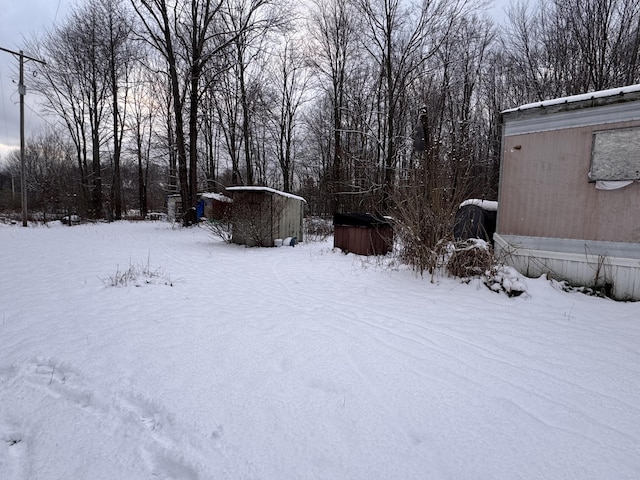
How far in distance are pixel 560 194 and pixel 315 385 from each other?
195 inches

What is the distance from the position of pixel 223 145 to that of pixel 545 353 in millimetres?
24800

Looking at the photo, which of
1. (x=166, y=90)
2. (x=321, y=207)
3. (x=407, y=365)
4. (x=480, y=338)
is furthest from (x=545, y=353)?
(x=166, y=90)

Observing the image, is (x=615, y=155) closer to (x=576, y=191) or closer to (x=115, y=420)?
(x=576, y=191)

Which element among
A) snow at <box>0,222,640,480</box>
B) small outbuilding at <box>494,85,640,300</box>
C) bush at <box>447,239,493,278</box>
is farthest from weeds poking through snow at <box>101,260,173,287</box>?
small outbuilding at <box>494,85,640,300</box>

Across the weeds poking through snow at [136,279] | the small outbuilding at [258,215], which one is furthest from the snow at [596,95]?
the weeds poking through snow at [136,279]

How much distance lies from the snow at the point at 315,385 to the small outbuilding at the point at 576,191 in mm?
649

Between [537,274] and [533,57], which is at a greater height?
[533,57]

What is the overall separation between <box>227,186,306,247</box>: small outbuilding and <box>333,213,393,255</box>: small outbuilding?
83.7 inches

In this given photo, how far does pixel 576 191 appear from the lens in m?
4.57

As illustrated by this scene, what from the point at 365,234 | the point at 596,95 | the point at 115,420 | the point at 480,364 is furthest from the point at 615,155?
the point at 115,420

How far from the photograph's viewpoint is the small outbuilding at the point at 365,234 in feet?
25.8

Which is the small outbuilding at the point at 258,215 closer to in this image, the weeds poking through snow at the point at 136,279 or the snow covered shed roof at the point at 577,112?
the weeds poking through snow at the point at 136,279

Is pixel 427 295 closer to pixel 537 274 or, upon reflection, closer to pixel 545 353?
pixel 545 353

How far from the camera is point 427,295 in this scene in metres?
4.32
